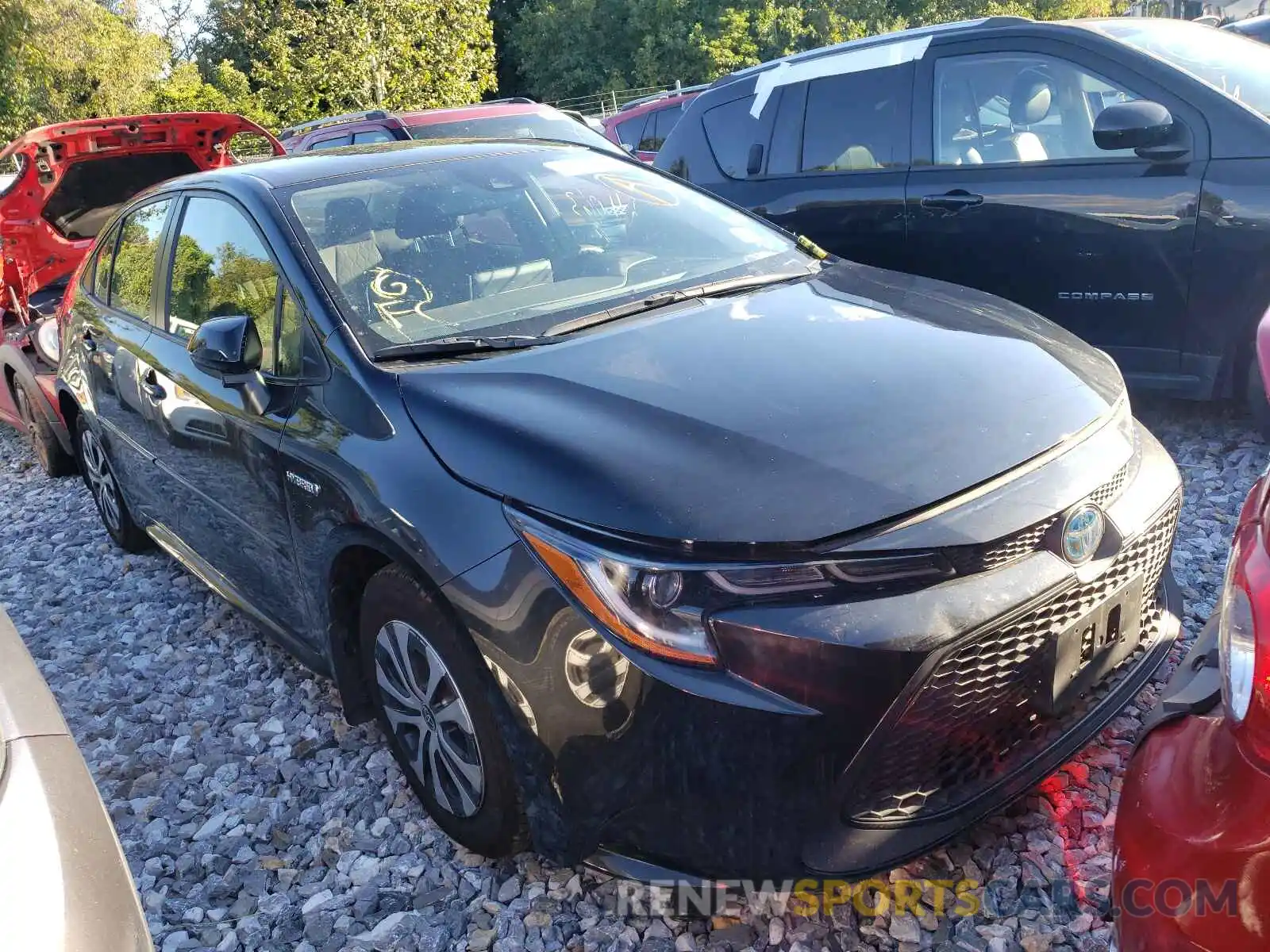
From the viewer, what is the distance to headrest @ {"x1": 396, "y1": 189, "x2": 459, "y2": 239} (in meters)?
3.11

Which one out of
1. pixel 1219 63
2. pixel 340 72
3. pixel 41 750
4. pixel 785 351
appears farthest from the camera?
pixel 340 72

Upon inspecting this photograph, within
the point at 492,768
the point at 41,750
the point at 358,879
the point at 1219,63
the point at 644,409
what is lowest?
the point at 358,879

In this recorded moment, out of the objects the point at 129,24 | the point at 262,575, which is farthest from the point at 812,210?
the point at 129,24

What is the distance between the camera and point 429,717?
2.50m

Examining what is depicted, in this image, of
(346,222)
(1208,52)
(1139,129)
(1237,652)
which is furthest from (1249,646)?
(1208,52)

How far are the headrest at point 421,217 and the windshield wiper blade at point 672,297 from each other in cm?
61

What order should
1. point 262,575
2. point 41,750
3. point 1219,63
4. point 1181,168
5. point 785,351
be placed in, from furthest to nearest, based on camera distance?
point 1219,63
point 1181,168
point 262,575
point 785,351
point 41,750

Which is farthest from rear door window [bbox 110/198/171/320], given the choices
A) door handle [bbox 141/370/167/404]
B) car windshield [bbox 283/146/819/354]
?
car windshield [bbox 283/146/819/354]

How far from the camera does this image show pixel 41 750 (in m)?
1.75

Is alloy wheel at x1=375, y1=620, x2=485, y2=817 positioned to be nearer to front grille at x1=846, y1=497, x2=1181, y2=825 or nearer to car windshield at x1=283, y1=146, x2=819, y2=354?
car windshield at x1=283, y1=146, x2=819, y2=354

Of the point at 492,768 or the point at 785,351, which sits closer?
the point at 492,768

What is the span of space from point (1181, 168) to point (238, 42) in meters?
34.2

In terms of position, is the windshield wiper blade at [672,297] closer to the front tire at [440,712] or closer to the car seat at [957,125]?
the front tire at [440,712]

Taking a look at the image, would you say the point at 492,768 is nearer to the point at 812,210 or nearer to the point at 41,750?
the point at 41,750
